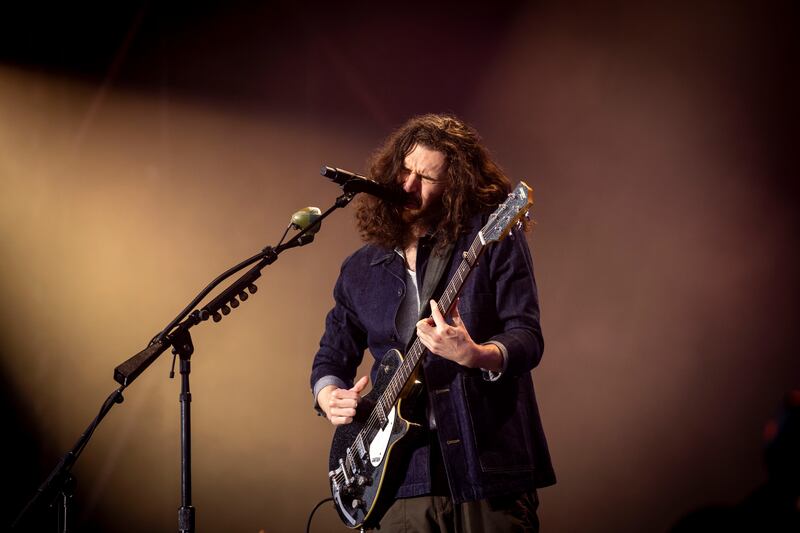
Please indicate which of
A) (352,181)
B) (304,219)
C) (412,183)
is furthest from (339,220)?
(352,181)

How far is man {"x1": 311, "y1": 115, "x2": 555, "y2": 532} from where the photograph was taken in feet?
7.36

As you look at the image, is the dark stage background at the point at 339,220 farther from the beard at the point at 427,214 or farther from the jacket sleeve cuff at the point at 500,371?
the jacket sleeve cuff at the point at 500,371

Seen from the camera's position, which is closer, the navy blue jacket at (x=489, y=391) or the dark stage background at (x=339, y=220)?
the navy blue jacket at (x=489, y=391)

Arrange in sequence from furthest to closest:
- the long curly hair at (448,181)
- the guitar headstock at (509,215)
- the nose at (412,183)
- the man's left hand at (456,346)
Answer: the nose at (412,183), the long curly hair at (448,181), the guitar headstock at (509,215), the man's left hand at (456,346)

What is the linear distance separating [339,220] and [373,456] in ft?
7.47

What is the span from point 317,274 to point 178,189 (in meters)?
0.99

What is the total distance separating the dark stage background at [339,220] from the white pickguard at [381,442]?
1.89m

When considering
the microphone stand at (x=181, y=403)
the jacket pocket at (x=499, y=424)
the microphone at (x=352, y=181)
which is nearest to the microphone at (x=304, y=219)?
the microphone stand at (x=181, y=403)

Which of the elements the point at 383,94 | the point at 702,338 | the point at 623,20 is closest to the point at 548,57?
the point at 623,20

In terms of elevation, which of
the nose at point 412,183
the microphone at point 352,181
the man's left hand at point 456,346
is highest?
the nose at point 412,183

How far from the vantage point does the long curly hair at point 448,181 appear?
268 centimetres

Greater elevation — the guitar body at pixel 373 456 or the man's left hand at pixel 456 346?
the man's left hand at pixel 456 346

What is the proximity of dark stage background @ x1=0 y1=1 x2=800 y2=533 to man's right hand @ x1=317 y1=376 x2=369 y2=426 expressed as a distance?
178 cm

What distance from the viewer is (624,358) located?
4059 mm
